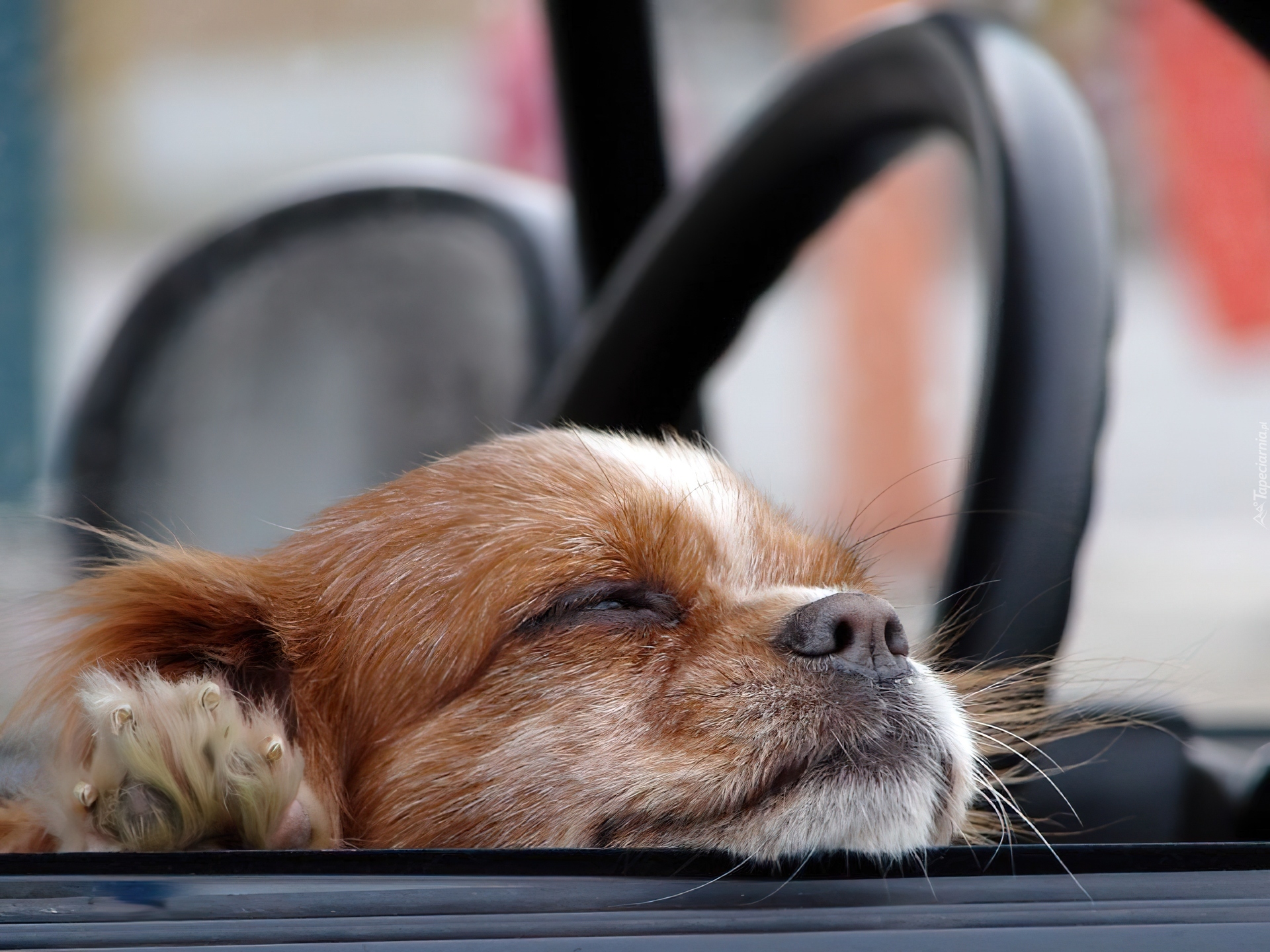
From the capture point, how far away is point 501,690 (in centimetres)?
129

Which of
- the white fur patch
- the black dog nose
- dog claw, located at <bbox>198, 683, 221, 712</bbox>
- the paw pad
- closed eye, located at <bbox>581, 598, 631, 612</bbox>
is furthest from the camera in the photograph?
the white fur patch

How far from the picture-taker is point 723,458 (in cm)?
178

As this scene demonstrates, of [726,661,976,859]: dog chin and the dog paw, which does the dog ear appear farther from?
[726,661,976,859]: dog chin

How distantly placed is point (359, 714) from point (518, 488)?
0.96 feet

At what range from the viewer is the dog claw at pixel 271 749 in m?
1.06

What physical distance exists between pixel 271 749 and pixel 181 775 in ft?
0.31

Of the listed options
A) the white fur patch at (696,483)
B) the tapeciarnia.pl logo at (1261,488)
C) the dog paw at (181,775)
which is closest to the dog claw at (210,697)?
the dog paw at (181,775)

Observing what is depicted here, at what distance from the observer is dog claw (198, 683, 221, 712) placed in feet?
3.51

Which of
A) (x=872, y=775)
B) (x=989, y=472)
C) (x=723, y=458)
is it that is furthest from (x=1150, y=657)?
(x=723, y=458)

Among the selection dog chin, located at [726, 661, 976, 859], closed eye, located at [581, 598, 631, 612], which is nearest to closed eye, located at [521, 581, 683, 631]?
closed eye, located at [581, 598, 631, 612]

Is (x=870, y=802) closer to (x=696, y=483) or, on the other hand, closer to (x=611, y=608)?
(x=611, y=608)

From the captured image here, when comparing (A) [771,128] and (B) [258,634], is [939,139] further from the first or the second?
(B) [258,634]

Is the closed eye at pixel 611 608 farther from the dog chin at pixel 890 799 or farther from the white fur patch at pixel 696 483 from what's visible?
the dog chin at pixel 890 799

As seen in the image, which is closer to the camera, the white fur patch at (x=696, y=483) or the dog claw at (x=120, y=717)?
the dog claw at (x=120, y=717)
